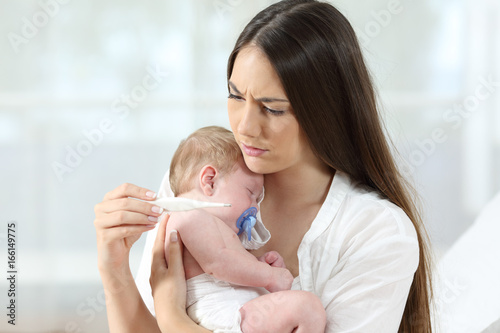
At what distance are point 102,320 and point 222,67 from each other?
5.86ft

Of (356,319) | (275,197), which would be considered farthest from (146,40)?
(356,319)

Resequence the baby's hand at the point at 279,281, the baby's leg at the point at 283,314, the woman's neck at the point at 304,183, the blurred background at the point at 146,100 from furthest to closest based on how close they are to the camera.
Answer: the blurred background at the point at 146,100, the woman's neck at the point at 304,183, the baby's hand at the point at 279,281, the baby's leg at the point at 283,314

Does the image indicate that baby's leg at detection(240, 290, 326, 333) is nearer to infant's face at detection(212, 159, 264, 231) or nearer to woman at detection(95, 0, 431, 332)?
woman at detection(95, 0, 431, 332)

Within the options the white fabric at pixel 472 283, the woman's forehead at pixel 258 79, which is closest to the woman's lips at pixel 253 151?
the woman's forehead at pixel 258 79

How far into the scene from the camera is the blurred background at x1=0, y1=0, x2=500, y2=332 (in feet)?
10.7

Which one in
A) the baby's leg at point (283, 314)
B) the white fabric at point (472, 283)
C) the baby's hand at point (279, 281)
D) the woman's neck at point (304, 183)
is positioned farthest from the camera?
the white fabric at point (472, 283)

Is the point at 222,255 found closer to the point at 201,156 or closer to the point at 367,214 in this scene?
the point at 201,156

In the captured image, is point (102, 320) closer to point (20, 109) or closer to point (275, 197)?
point (20, 109)

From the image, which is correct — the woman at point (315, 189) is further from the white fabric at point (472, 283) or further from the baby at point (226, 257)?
the white fabric at point (472, 283)

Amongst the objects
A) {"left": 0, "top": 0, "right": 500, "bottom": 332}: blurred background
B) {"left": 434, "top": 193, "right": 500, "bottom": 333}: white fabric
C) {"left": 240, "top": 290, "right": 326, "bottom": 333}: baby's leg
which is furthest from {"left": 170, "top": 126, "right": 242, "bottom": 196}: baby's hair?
{"left": 0, "top": 0, "right": 500, "bottom": 332}: blurred background

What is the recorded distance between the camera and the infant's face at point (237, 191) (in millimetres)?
1353

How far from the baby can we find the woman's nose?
0.11 meters

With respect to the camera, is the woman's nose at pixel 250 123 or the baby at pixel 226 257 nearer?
the baby at pixel 226 257

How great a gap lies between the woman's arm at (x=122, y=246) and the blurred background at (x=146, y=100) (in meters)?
1.94
